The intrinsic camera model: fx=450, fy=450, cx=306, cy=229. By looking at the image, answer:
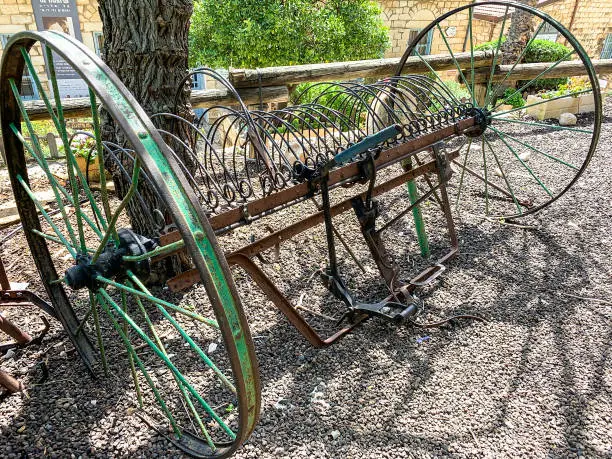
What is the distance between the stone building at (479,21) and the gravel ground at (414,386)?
37.3ft

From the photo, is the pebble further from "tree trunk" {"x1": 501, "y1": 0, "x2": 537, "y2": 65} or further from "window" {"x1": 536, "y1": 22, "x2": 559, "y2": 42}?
"window" {"x1": 536, "y1": 22, "x2": 559, "y2": 42}

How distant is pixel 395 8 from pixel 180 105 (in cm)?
1233

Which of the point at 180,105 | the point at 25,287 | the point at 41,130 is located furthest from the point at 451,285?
the point at 41,130

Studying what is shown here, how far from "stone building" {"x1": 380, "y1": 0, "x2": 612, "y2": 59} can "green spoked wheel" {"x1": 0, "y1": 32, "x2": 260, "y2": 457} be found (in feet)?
39.8

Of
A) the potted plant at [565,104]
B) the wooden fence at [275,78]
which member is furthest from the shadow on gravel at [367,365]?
the potted plant at [565,104]

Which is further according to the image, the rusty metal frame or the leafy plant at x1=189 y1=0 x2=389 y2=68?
the leafy plant at x1=189 y1=0 x2=389 y2=68

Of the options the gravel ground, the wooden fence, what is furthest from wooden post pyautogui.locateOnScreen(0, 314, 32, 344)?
the wooden fence

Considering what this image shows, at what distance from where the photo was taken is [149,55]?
8.21 ft

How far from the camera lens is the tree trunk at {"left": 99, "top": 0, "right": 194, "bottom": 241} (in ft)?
7.93

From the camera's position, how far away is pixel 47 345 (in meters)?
2.43

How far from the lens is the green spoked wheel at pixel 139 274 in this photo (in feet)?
3.54

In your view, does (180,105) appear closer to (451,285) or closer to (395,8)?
(451,285)

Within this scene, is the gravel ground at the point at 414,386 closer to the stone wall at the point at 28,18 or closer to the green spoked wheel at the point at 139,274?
the green spoked wheel at the point at 139,274

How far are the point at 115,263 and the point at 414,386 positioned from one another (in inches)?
58.5
